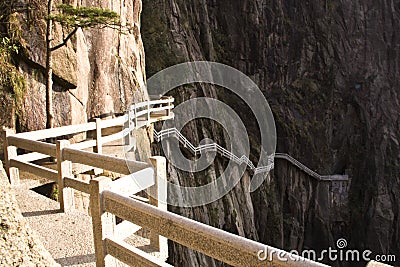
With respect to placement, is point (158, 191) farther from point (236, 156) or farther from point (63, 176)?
point (236, 156)

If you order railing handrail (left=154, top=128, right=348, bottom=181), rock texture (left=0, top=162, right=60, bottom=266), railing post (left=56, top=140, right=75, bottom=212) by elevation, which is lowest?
railing handrail (left=154, top=128, right=348, bottom=181)

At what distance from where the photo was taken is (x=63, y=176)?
17.0 feet

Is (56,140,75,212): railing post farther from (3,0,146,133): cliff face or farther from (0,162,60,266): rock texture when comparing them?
(3,0,146,133): cliff face

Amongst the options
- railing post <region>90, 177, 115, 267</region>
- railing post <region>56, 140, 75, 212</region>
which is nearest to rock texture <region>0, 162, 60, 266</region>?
railing post <region>90, 177, 115, 267</region>

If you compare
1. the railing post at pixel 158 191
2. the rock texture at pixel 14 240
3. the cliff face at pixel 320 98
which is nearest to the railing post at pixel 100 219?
the railing post at pixel 158 191

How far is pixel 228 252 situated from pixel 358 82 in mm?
34249

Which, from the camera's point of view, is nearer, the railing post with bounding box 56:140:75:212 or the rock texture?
the rock texture

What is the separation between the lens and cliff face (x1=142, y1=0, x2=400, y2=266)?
27.4 m

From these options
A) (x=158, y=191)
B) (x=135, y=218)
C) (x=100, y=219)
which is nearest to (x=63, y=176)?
(x=158, y=191)

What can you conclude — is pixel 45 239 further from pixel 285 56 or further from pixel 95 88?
pixel 285 56

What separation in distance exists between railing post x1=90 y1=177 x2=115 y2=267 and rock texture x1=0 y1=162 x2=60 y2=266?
3.45ft

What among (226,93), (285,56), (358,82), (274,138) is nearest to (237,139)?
(226,93)

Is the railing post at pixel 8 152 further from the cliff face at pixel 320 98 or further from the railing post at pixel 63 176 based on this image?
the cliff face at pixel 320 98

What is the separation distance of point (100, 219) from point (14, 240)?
130cm
